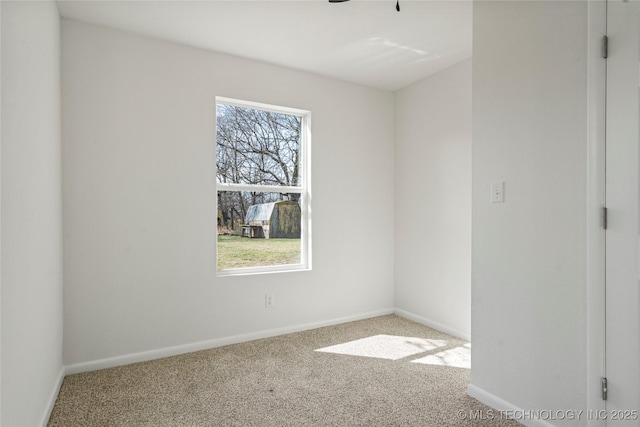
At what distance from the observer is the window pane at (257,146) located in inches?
132

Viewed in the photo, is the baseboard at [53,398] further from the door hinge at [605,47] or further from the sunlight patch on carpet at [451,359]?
the door hinge at [605,47]

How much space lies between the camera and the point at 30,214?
1773mm

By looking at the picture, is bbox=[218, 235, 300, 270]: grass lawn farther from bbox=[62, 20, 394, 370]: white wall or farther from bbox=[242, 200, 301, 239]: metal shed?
bbox=[62, 20, 394, 370]: white wall

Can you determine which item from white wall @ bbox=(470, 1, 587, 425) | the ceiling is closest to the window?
the ceiling

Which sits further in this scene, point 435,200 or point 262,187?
point 435,200

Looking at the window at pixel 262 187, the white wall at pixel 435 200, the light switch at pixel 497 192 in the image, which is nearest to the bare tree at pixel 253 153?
the window at pixel 262 187

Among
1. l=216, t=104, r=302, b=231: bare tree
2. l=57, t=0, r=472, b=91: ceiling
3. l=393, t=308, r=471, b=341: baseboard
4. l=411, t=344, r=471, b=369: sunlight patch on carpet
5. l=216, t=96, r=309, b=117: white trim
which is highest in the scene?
l=57, t=0, r=472, b=91: ceiling

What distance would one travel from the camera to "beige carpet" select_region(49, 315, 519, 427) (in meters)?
2.10

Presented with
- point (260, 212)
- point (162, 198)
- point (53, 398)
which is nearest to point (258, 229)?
point (260, 212)

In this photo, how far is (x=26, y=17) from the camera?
175cm

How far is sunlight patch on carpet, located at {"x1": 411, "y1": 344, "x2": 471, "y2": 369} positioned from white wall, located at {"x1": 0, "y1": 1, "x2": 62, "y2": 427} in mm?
2435

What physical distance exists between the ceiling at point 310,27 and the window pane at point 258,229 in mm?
1293

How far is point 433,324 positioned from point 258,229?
1.97 meters

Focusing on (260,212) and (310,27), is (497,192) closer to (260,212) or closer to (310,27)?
(310,27)
